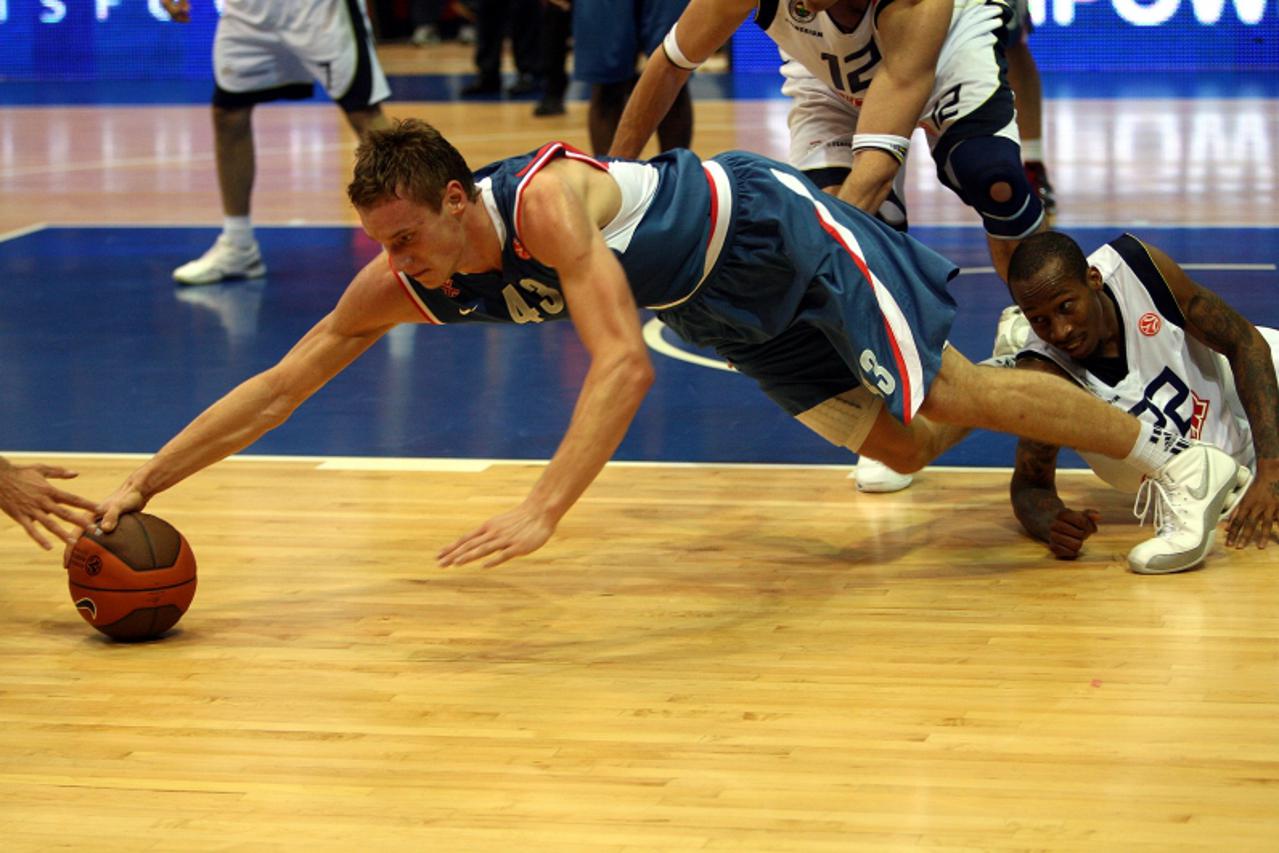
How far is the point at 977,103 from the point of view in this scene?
507 centimetres

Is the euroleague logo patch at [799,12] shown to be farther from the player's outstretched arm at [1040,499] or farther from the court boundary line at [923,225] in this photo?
the court boundary line at [923,225]

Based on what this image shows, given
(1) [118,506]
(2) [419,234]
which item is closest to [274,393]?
(1) [118,506]

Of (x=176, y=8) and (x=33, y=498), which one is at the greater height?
(x=176, y=8)

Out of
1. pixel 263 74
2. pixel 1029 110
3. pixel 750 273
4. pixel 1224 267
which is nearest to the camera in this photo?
pixel 750 273

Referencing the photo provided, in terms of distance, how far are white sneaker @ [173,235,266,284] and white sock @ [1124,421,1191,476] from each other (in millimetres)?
5241

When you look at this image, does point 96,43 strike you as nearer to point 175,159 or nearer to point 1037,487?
point 175,159

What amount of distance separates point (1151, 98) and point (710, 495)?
1108 centimetres

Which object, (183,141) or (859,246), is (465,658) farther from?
(183,141)

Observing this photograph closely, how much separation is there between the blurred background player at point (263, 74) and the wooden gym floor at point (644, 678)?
291cm

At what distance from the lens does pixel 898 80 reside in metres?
4.82

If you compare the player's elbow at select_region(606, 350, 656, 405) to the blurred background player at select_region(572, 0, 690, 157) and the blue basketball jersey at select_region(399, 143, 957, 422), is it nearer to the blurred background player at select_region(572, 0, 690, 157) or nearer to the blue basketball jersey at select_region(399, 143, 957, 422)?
the blue basketball jersey at select_region(399, 143, 957, 422)

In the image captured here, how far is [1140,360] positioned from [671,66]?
58.6 inches

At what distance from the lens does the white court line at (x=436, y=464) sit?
5.39 m

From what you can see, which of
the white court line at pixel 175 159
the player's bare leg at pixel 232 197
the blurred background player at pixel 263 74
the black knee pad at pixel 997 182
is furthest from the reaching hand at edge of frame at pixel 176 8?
the black knee pad at pixel 997 182
